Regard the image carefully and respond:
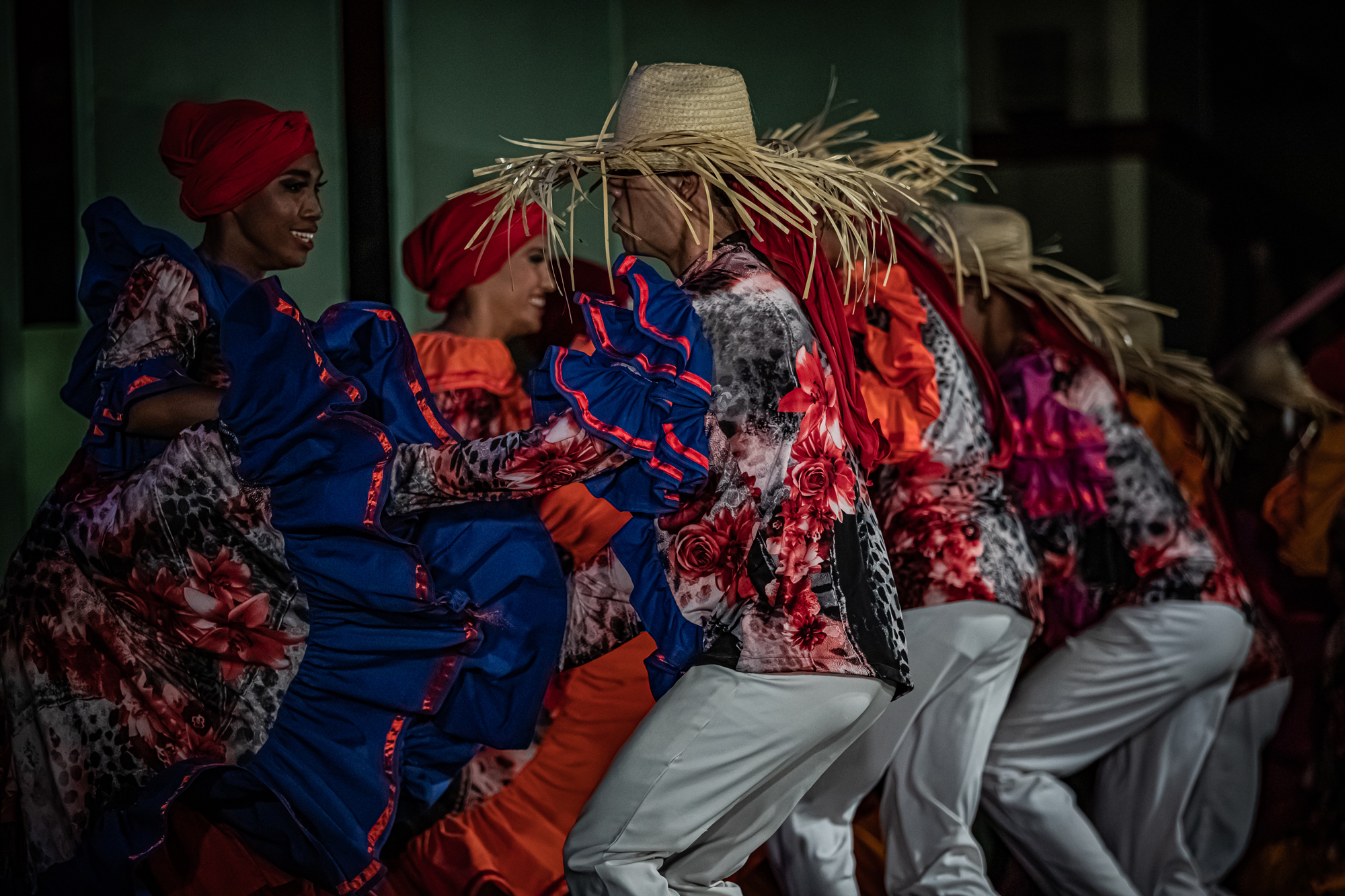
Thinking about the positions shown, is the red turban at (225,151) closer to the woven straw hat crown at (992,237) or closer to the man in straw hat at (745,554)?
the man in straw hat at (745,554)

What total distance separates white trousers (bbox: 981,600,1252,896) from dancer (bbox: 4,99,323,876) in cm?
208

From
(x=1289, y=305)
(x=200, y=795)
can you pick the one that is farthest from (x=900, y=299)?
(x=1289, y=305)

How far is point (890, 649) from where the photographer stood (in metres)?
2.88

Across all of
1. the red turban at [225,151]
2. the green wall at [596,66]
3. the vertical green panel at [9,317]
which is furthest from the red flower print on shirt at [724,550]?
the green wall at [596,66]

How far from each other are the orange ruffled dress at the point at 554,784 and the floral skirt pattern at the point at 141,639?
20.7 inches

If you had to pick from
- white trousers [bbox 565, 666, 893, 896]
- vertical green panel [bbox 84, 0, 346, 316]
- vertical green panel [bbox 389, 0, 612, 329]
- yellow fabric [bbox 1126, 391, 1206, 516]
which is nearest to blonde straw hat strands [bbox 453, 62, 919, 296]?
vertical green panel [bbox 84, 0, 346, 316]

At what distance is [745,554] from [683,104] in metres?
0.90

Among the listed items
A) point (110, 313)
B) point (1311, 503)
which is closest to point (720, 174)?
point (110, 313)

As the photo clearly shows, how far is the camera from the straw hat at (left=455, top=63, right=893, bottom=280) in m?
3.10

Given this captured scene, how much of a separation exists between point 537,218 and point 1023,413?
1.41 metres

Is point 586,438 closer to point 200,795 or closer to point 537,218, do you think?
point 200,795

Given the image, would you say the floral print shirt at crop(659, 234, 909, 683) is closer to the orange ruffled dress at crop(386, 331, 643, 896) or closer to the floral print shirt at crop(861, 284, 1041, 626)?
the orange ruffled dress at crop(386, 331, 643, 896)

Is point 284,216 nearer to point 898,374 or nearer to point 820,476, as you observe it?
point 820,476

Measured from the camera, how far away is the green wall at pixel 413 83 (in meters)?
3.53
